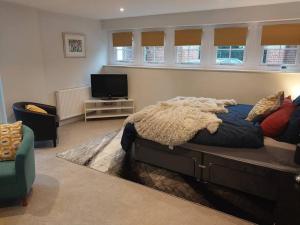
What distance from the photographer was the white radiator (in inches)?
194

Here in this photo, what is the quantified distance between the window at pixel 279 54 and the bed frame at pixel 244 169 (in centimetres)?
240

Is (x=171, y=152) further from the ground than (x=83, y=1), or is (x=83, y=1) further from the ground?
(x=83, y=1)

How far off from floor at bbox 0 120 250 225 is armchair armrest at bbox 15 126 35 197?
234 millimetres

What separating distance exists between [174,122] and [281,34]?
268 cm

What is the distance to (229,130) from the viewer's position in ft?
8.66

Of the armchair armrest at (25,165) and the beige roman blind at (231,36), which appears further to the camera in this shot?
the beige roman blind at (231,36)

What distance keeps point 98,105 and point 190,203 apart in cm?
376

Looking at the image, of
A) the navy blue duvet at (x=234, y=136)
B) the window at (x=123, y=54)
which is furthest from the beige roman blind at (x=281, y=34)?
the window at (x=123, y=54)

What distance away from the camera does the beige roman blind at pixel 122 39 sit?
5605 millimetres

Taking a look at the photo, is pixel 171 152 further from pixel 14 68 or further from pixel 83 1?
pixel 14 68

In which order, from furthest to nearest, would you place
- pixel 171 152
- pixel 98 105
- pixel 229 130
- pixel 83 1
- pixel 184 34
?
1. pixel 98 105
2. pixel 184 34
3. pixel 83 1
4. pixel 171 152
5. pixel 229 130

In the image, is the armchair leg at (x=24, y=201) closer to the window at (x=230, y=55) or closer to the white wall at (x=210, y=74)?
the white wall at (x=210, y=74)

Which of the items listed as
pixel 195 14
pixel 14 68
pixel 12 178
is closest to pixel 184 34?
pixel 195 14

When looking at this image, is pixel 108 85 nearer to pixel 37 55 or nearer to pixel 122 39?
pixel 122 39
